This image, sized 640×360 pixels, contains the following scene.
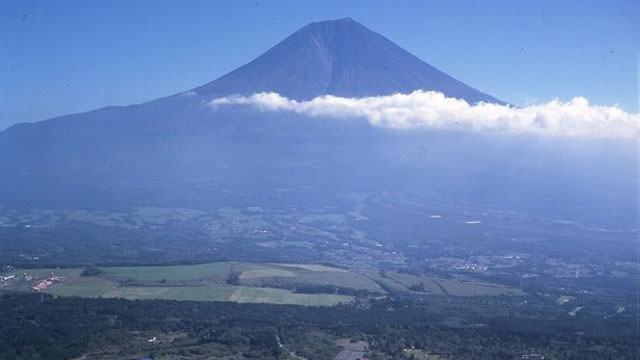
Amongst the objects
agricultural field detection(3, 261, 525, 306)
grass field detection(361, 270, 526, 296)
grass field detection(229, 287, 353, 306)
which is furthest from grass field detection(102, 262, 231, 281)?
grass field detection(361, 270, 526, 296)

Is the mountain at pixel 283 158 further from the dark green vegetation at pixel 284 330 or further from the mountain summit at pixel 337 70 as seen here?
the dark green vegetation at pixel 284 330

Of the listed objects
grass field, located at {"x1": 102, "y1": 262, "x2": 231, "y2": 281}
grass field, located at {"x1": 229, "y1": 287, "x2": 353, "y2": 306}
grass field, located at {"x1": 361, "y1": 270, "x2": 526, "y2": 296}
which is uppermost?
grass field, located at {"x1": 102, "y1": 262, "x2": 231, "y2": 281}

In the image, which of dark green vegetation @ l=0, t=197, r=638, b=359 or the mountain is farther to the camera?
the mountain

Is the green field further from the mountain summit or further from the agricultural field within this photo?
the mountain summit

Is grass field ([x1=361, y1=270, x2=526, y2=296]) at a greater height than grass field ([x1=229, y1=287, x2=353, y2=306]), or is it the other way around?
grass field ([x1=229, y1=287, x2=353, y2=306])

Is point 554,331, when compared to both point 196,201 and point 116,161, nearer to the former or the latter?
point 196,201

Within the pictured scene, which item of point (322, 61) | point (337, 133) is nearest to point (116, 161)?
point (337, 133)

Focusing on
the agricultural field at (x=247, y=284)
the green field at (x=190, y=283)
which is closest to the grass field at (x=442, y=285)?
the agricultural field at (x=247, y=284)

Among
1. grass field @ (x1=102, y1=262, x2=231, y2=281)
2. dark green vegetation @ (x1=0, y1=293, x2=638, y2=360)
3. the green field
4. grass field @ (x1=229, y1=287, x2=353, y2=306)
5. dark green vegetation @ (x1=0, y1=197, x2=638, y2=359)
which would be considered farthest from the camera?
grass field @ (x1=102, y1=262, x2=231, y2=281)
